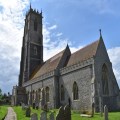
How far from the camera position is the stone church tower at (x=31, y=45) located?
5469cm

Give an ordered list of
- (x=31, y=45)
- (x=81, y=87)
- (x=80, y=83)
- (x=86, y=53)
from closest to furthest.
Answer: (x=81, y=87), (x=80, y=83), (x=86, y=53), (x=31, y=45)

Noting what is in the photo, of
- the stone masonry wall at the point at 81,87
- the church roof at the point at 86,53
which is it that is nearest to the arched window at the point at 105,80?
the stone masonry wall at the point at 81,87

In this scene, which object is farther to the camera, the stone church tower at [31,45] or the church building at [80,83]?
the stone church tower at [31,45]

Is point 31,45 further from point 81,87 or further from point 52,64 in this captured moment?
point 81,87

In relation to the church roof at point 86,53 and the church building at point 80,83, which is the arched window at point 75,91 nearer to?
the church building at point 80,83

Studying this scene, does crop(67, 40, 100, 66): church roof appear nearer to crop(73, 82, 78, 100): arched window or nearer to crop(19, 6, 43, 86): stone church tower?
crop(73, 82, 78, 100): arched window

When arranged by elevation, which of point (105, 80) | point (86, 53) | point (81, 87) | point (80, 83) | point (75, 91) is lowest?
point (75, 91)

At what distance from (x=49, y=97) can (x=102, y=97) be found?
12644mm

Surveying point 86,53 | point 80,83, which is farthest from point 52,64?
point 80,83

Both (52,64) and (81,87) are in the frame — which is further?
(52,64)

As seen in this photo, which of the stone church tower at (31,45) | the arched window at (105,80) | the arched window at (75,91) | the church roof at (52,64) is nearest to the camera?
the arched window at (105,80)

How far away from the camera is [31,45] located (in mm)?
56000

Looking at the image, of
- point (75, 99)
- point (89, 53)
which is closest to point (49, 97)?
point (75, 99)

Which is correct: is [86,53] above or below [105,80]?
above
